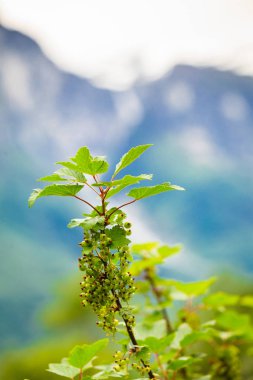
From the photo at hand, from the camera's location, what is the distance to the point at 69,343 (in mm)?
3768

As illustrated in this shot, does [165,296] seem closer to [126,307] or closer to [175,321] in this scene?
[175,321]

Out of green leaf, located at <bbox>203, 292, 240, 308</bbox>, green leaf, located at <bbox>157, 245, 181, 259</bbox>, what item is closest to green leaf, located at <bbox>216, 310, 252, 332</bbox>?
green leaf, located at <bbox>203, 292, 240, 308</bbox>

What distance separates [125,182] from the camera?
1030 mm

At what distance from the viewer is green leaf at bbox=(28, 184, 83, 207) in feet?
3.41

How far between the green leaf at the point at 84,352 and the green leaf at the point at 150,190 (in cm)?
44

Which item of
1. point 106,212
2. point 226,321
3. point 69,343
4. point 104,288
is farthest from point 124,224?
point 69,343

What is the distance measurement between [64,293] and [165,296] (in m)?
1.99

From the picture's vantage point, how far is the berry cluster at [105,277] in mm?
954

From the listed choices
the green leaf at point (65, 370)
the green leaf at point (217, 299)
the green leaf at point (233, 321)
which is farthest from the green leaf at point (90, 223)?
the green leaf at point (233, 321)

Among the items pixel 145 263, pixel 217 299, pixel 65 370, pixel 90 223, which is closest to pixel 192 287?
pixel 217 299

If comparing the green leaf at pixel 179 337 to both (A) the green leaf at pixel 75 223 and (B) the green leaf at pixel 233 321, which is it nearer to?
(B) the green leaf at pixel 233 321

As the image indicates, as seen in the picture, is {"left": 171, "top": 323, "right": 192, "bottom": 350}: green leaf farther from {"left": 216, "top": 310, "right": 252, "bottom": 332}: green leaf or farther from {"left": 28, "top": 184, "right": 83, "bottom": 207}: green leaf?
{"left": 28, "top": 184, "right": 83, "bottom": 207}: green leaf

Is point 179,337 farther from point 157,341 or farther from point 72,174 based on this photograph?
point 72,174

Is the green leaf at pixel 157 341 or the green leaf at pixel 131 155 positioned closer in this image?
the green leaf at pixel 131 155
